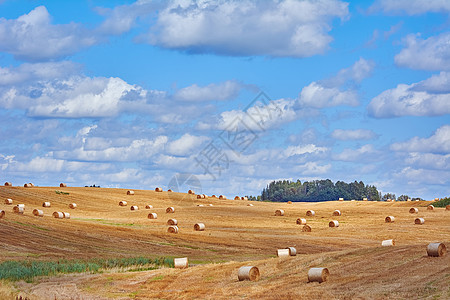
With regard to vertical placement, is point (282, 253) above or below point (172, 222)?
below

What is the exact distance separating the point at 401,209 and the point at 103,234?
37577mm

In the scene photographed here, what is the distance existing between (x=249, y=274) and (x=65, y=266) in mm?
12324

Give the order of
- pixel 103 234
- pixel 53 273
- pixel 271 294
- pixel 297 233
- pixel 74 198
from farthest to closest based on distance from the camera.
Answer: pixel 74 198, pixel 297 233, pixel 103 234, pixel 53 273, pixel 271 294

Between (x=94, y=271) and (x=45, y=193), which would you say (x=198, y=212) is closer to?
(x=45, y=193)

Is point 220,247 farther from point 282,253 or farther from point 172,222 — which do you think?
point 282,253

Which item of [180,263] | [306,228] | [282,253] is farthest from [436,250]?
[306,228]

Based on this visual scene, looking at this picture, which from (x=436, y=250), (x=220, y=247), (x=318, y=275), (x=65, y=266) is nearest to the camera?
(x=318, y=275)

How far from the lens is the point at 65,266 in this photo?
116 ft

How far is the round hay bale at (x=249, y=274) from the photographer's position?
27281 mm

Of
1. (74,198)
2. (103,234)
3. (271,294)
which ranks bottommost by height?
(271,294)

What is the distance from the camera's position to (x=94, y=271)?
34688 mm

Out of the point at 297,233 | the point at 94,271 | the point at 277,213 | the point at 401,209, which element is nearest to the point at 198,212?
the point at 277,213

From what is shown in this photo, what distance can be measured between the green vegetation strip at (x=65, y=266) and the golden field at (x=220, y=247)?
1222 millimetres

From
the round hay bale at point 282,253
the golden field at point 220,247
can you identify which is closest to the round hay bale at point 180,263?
the golden field at point 220,247
